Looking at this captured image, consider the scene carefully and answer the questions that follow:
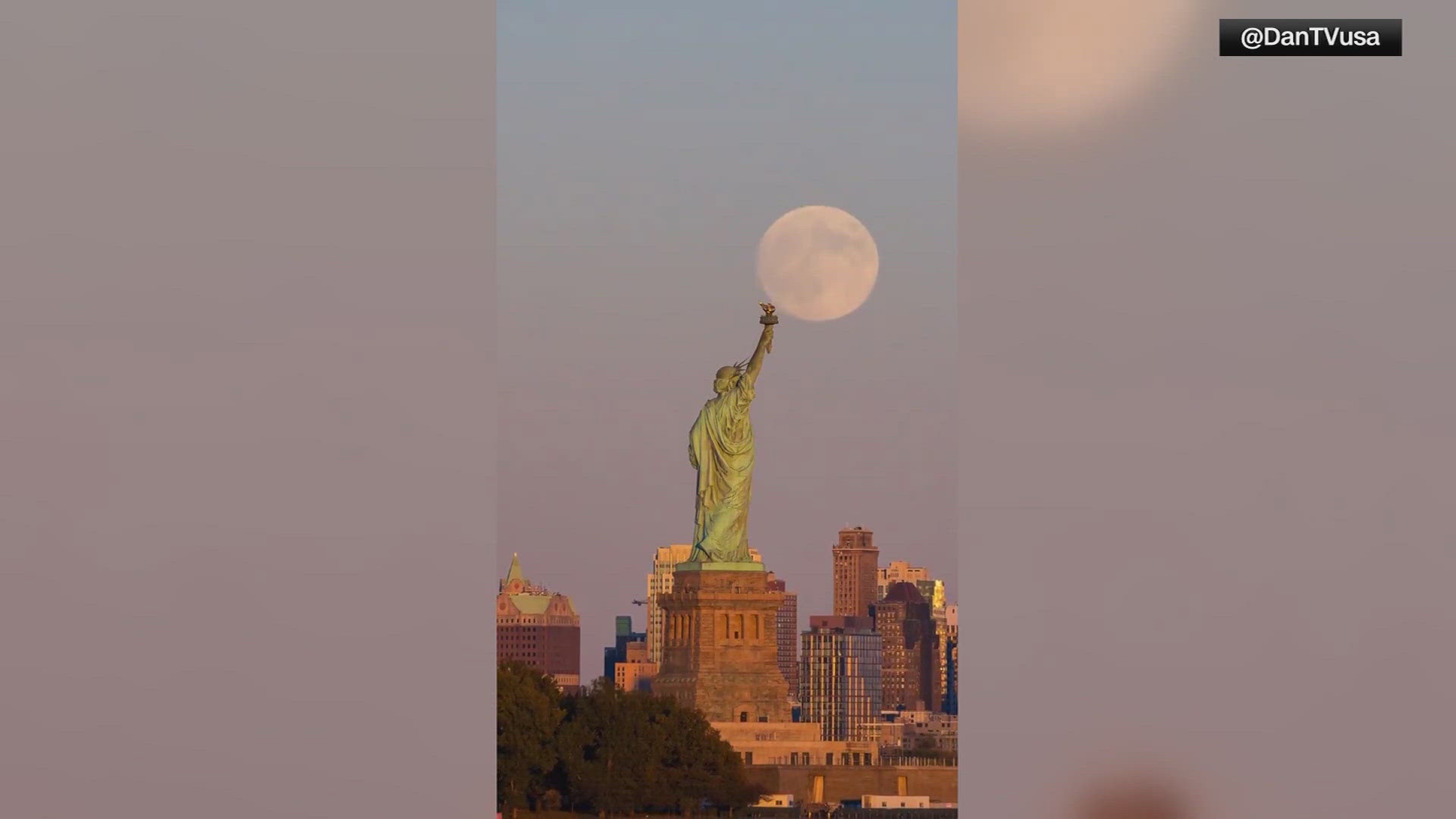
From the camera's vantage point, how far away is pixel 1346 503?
4723 mm

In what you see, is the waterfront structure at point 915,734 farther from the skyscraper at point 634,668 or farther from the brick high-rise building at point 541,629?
the brick high-rise building at point 541,629

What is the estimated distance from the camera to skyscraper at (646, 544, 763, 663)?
42.7 ft

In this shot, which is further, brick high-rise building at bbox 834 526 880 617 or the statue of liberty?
brick high-rise building at bbox 834 526 880 617

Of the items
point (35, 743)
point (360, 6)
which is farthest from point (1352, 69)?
point (35, 743)

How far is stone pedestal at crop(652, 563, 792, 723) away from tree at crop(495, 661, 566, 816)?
71.3 inches

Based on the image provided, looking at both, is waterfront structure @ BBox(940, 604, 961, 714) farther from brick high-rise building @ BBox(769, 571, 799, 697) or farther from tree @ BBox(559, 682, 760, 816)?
tree @ BBox(559, 682, 760, 816)

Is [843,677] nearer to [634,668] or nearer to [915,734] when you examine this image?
[915,734]

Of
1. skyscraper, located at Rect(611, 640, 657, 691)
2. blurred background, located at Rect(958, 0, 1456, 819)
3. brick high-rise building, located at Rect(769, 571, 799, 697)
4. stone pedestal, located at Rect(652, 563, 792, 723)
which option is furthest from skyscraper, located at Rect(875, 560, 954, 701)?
blurred background, located at Rect(958, 0, 1456, 819)

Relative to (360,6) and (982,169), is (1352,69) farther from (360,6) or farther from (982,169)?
(360,6)

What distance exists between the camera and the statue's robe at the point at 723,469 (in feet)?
40.3

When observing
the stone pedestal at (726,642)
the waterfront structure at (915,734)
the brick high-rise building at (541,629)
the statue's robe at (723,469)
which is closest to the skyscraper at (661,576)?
the stone pedestal at (726,642)

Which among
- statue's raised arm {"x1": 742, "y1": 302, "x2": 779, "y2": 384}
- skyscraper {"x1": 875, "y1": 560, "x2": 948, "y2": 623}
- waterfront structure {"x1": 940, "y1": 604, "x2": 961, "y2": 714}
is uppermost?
statue's raised arm {"x1": 742, "y1": 302, "x2": 779, "y2": 384}

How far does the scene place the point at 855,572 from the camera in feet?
45.1

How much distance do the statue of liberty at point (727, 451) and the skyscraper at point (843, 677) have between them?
1513mm
